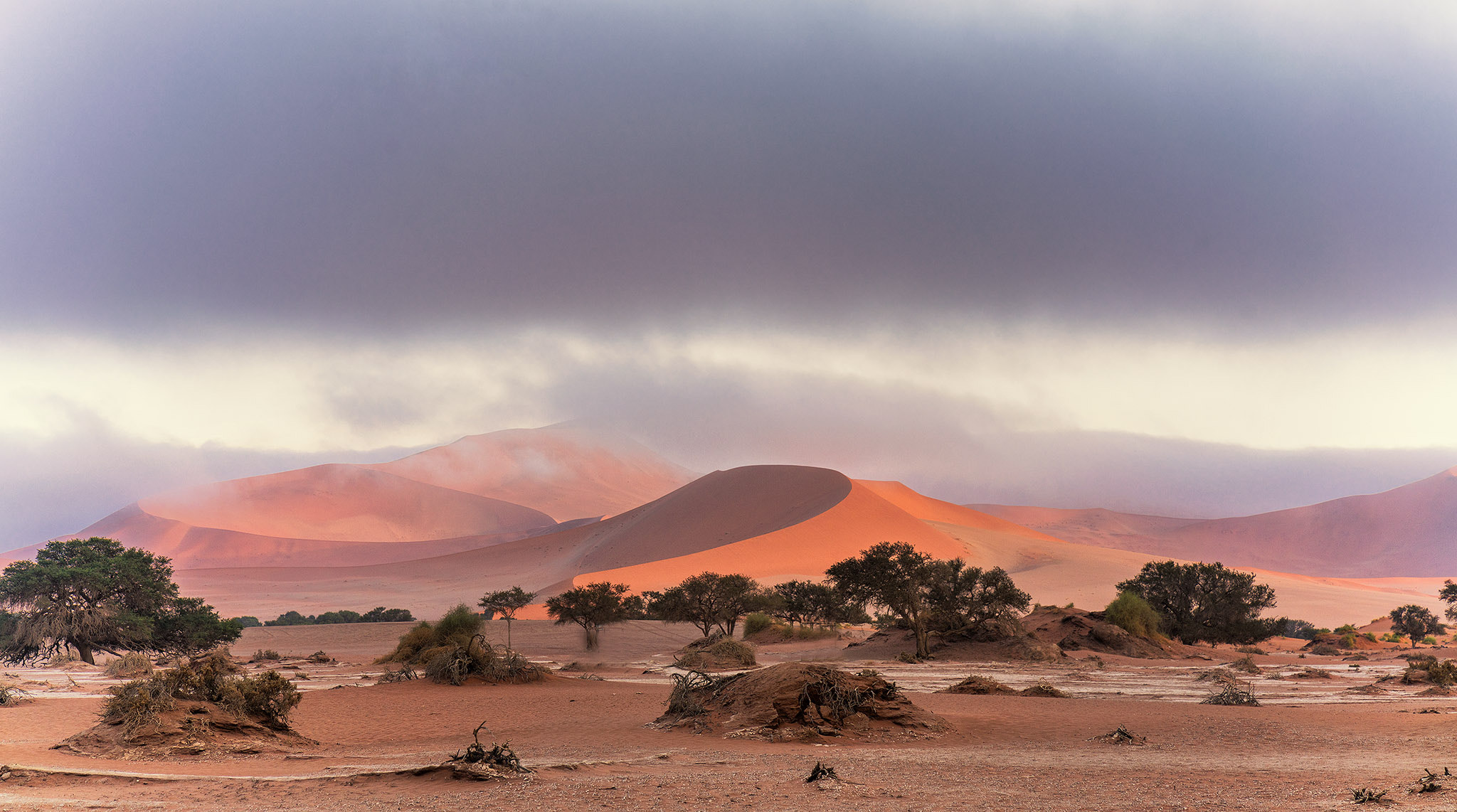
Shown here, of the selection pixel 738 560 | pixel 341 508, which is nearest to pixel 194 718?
pixel 738 560

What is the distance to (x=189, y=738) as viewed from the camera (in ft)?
Answer: 37.7

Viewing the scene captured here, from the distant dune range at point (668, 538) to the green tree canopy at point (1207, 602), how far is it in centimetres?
2494

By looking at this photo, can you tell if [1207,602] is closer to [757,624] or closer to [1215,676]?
[1215,676]

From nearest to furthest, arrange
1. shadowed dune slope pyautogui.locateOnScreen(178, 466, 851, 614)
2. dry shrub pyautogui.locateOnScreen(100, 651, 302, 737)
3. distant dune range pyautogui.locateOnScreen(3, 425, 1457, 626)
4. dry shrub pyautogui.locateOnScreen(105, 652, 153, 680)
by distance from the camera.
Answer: dry shrub pyautogui.locateOnScreen(100, 651, 302, 737)
dry shrub pyautogui.locateOnScreen(105, 652, 153, 680)
distant dune range pyautogui.locateOnScreen(3, 425, 1457, 626)
shadowed dune slope pyautogui.locateOnScreen(178, 466, 851, 614)

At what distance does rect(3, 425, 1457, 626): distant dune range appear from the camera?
82938mm

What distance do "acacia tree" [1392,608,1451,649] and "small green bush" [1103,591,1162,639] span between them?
72.4 feet

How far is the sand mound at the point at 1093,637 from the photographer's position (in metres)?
35.3

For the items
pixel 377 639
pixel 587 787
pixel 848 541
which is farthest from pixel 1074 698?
pixel 848 541

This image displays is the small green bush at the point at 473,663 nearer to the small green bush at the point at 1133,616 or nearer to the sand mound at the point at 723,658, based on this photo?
the sand mound at the point at 723,658

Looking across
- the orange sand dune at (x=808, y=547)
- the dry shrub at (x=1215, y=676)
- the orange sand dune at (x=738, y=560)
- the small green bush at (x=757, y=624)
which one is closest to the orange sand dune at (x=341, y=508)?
the orange sand dune at (x=738, y=560)

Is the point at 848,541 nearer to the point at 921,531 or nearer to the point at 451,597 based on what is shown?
the point at 921,531

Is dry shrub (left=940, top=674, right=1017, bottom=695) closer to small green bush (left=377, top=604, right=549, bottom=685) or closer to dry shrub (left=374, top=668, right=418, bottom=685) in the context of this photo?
small green bush (left=377, top=604, right=549, bottom=685)

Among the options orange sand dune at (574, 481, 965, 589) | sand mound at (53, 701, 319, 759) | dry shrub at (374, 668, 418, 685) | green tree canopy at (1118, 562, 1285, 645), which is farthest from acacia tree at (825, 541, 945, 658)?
orange sand dune at (574, 481, 965, 589)

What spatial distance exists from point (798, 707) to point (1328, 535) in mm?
168451
